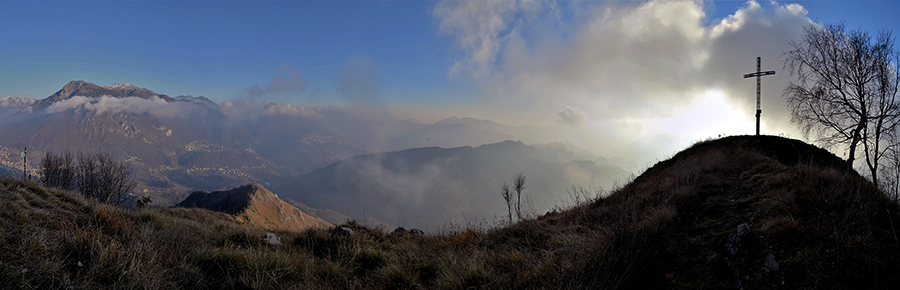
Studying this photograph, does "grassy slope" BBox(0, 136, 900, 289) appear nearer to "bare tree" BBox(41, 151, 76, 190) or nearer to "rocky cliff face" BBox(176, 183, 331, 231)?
"bare tree" BBox(41, 151, 76, 190)

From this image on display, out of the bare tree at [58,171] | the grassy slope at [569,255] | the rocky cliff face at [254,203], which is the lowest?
the rocky cliff face at [254,203]

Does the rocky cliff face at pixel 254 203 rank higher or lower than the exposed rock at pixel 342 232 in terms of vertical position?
lower

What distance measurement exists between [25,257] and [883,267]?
10.5m

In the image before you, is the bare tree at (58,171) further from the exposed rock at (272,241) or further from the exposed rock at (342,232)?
the exposed rock at (342,232)

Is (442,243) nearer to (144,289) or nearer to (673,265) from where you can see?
(673,265)

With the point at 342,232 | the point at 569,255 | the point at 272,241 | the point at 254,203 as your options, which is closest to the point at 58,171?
the point at 272,241

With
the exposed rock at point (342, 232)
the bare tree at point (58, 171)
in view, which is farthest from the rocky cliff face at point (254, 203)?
the exposed rock at point (342, 232)

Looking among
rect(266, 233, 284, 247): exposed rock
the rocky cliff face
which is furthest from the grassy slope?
the rocky cliff face

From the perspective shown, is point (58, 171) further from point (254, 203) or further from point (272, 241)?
point (254, 203)

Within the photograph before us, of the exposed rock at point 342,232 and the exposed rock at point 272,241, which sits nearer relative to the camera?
the exposed rock at point 272,241

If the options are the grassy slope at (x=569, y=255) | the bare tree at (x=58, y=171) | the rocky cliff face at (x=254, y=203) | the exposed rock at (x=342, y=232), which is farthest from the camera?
the rocky cliff face at (x=254, y=203)

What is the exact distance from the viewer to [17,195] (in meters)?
6.74

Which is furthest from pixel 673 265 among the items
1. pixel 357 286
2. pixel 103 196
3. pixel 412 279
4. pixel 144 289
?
pixel 103 196

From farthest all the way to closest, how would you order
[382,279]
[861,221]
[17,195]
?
[17,195] → [382,279] → [861,221]
